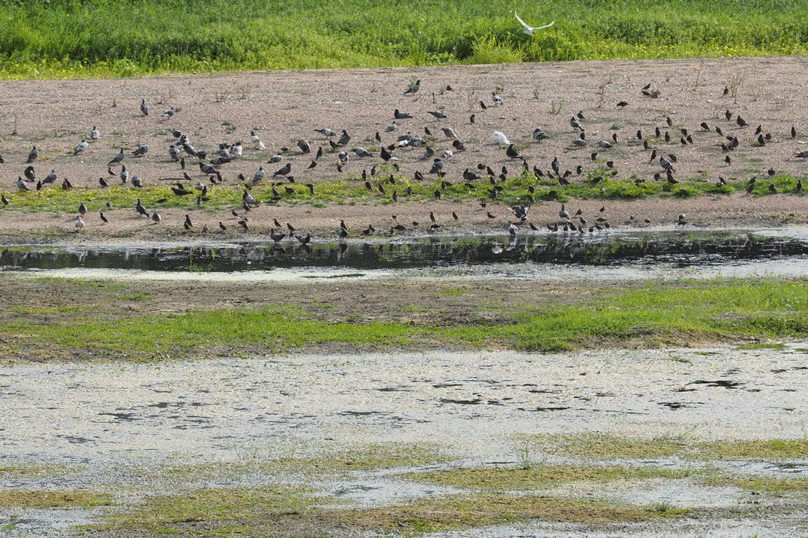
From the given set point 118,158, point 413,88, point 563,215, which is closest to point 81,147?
point 118,158

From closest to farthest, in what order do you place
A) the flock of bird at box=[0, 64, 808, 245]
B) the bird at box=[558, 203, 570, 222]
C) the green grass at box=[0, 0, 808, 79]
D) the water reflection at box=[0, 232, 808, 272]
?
1. the water reflection at box=[0, 232, 808, 272]
2. the bird at box=[558, 203, 570, 222]
3. the flock of bird at box=[0, 64, 808, 245]
4. the green grass at box=[0, 0, 808, 79]

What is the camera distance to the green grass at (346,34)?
109 ft

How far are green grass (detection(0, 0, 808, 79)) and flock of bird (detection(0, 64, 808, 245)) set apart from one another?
7.56 metres

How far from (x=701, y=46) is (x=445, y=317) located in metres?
25.7

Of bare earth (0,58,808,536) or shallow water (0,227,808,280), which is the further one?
shallow water (0,227,808,280)

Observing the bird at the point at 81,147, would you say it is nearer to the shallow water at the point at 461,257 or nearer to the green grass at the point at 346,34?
the shallow water at the point at 461,257

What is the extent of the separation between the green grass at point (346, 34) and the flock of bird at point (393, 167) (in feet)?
24.8

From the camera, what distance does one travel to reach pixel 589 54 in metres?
34.8

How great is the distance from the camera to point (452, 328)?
42.5ft

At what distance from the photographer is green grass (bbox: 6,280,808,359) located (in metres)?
12.3

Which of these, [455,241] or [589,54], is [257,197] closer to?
[455,241]

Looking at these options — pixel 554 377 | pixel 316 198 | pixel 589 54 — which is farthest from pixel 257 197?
pixel 589 54

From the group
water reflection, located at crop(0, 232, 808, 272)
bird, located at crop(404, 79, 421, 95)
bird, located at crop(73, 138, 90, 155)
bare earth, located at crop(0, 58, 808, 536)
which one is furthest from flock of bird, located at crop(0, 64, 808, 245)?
bird, located at crop(404, 79, 421, 95)

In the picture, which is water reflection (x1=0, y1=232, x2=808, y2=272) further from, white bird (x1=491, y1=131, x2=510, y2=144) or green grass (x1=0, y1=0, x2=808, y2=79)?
green grass (x1=0, y1=0, x2=808, y2=79)
